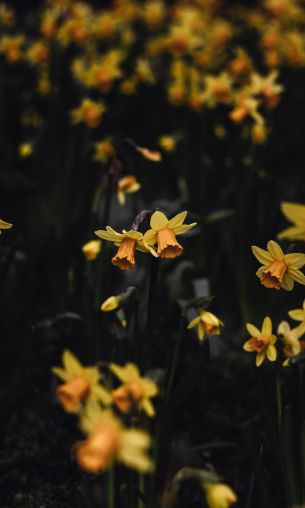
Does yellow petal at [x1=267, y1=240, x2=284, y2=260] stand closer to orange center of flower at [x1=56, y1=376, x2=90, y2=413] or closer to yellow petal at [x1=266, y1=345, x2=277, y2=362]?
yellow petal at [x1=266, y1=345, x2=277, y2=362]

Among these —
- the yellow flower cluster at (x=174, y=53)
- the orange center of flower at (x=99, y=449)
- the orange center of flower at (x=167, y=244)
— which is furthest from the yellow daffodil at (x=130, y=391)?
the yellow flower cluster at (x=174, y=53)

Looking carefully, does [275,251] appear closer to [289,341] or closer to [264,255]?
[264,255]

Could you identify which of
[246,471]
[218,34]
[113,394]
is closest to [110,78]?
[218,34]

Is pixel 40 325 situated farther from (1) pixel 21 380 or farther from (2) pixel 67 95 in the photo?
(2) pixel 67 95

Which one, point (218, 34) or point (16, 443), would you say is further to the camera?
point (218, 34)

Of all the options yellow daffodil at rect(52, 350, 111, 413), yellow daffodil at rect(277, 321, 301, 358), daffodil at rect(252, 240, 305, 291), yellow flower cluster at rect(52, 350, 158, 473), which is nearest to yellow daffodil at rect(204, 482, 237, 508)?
yellow flower cluster at rect(52, 350, 158, 473)

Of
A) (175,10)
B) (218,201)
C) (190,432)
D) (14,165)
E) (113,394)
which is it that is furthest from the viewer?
(175,10)
